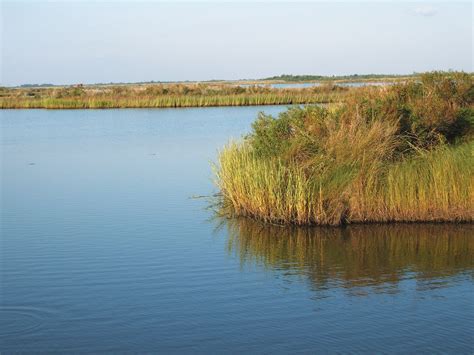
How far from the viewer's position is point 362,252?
10531 millimetres

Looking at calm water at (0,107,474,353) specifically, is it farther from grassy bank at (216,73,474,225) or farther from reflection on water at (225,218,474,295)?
grassy bank at (216,73,474,225)

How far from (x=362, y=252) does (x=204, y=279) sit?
271 centimetres

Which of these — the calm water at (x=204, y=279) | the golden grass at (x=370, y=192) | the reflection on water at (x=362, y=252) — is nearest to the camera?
the calm water at (x=204, y=279)

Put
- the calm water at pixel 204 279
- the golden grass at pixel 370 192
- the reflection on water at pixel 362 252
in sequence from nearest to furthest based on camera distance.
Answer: the calm water at pixel 204 279
the reflection on water at pixel 362 252
the golden grass at pixel 370 192

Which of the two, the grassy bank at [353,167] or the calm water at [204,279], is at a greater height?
the grassy bank at [353,167]

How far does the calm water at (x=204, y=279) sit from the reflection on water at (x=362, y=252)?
0.10 ft

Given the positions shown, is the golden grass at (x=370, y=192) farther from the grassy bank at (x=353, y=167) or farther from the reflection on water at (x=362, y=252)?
the reflection on water at (x=362, y=252)

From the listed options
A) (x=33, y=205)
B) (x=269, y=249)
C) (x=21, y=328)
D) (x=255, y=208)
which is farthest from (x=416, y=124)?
(x=21, y=328)

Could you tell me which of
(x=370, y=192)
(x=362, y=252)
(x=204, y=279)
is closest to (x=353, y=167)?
(x=370, y=192)

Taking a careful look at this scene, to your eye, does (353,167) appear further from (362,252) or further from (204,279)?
(204,279)

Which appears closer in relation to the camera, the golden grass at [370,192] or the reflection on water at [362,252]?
the reflection on water at [362,252]

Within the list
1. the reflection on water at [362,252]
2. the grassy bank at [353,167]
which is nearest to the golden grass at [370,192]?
the grassy bank at [353,167]

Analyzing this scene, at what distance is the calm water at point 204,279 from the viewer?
7.26 m

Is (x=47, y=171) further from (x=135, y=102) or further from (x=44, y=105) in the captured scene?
(x=44, y=105)
